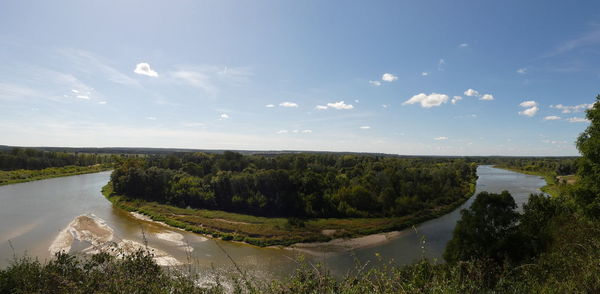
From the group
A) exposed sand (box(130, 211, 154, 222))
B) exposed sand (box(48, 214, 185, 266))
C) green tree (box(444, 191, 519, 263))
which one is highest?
green tree (box(444, 191, 519, 263))

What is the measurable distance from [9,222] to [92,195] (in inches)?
669

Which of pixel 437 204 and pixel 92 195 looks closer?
pixel 437 204

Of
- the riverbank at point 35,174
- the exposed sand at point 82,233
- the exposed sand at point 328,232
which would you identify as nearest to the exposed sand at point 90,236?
the exposed sand at point 82,233

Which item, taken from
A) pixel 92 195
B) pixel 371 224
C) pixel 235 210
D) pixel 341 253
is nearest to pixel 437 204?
pixel 371 224

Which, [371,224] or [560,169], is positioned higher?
[560,169]

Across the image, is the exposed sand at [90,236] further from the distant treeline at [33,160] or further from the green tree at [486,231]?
the distant treeline at [33,160]

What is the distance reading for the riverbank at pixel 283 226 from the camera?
26.1 m

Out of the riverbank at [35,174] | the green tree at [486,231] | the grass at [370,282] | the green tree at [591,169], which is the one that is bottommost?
the riverbank at [35,174]

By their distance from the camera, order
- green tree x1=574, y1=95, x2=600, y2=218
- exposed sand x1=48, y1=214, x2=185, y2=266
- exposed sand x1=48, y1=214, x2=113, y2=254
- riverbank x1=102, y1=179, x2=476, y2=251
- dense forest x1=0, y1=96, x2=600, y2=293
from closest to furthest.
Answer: dense forest x1=0, y1=96, x2=600, y2=293 < green tree x1=574, y1=95, x2=600, y2=218 < exposed sand x1=48, y1=214, x2=185, y2=266 < exposed sand x1=48, y1=214, x2=113, y2=254 < riverbank x1=102, y1=179, x2=476, y2=251

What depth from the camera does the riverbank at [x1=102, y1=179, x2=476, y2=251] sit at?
2608 centimetres

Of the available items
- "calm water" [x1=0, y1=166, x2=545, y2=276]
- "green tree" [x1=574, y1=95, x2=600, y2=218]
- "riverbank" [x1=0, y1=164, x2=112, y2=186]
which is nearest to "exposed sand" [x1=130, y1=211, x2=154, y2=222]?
"calm water" [x1=0, y1=166, x2=545, y2=276]

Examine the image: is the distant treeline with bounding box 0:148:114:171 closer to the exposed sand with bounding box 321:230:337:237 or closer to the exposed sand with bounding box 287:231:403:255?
the exposed sand with bounding box 321:230:337:237

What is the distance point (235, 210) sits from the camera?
3550 centimetres

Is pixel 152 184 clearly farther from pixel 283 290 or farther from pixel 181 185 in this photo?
pixel 283 290
